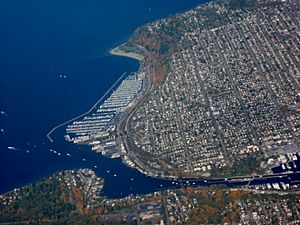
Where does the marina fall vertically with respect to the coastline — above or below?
below

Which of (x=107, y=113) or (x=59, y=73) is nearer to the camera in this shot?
(x=107, y=113)

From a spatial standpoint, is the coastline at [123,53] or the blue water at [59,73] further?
the coastline at [123,53]

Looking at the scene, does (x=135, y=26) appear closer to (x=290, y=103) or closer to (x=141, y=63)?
(x=141, y=63)

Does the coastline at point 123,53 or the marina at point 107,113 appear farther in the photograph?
the coastline at point 123,53

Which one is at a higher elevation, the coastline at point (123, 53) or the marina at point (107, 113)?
the coastline at point (123, 53)

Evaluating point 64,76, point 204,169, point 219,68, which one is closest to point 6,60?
point 64,76

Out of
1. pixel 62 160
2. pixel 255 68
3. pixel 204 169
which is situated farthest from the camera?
pixel 255 68

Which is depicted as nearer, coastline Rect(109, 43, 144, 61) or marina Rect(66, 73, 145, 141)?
marina Rect(66, 73, 145, 141)

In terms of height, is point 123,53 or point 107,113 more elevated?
point 123,53
